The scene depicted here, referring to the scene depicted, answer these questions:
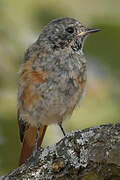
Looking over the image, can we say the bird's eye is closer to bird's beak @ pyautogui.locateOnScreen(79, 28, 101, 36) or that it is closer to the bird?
the bird

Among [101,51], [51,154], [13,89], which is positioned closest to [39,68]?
[13,89]

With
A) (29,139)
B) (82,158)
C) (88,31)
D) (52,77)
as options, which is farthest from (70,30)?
(82,158)

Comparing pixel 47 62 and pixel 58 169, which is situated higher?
pixel 47 62

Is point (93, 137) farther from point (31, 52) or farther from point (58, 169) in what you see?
point (31, 52)

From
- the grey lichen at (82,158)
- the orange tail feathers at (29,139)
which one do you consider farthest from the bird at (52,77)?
the grey lichen at (82,158)

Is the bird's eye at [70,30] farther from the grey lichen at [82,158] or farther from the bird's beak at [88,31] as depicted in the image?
the grey lichen at [82,158]

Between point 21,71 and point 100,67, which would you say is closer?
point 100,67
